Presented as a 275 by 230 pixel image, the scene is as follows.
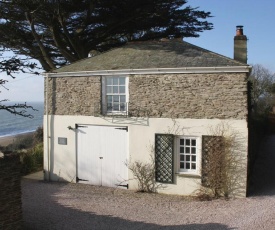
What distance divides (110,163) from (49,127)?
11.7ft

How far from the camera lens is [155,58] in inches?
544

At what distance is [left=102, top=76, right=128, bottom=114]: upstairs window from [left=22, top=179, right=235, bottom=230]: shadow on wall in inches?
144

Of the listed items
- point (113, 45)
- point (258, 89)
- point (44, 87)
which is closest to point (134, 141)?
point (44, 87)

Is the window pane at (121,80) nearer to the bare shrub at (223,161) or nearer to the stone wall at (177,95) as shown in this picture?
the stone wall at (177,95)

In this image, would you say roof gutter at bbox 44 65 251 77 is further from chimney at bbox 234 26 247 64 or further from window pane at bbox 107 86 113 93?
chimney at bbox 234 26 247 64

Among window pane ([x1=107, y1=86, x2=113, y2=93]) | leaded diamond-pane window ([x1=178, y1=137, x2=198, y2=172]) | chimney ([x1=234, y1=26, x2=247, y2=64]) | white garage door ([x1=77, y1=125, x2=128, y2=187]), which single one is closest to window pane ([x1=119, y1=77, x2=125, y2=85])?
window pane ([x1=107, y1=86, x2=113, y2=93])

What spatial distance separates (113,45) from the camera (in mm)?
23297

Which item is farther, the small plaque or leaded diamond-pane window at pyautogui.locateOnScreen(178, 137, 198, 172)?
the small plaque

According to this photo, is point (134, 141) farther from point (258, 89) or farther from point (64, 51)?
point (258, 89)

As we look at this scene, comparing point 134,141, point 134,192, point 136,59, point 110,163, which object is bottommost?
point 134,192

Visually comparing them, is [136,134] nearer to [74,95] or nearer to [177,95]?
[177,95]

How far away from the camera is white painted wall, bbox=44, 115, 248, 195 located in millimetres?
12180

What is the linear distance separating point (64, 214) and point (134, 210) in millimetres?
2360

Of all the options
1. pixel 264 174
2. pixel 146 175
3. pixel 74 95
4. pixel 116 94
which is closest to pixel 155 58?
pixel 116 94
